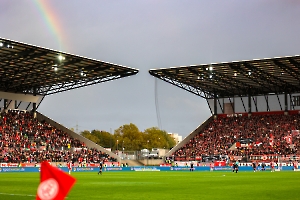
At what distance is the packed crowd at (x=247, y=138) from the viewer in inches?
3132

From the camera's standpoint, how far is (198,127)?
9544 centimetres

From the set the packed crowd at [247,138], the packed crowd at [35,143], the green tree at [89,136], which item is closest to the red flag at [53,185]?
the packed crowd at [35,143]

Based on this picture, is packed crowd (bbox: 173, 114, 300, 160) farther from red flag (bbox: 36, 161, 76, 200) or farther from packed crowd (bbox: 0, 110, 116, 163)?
red flag (bbox: 36, 161, 76, 200)

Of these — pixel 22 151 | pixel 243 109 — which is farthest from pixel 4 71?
pixel 243 109

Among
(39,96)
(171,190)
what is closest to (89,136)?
(39,96)

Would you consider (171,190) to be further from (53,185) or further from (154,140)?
(154,140)

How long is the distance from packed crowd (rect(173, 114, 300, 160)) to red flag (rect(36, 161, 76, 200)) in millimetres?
74147

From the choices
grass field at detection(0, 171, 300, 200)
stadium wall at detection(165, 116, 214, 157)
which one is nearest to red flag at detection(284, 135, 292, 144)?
stadium wall at detection(165, 116, 214, 157)

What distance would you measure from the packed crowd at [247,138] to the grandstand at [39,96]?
1545cm

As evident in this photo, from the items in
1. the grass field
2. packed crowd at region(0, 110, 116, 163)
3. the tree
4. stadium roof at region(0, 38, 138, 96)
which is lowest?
the grass field

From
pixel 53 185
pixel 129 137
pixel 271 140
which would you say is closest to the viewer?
pixel 53 185

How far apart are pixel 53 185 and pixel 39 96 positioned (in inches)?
3230

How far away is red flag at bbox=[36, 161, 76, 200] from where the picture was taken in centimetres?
593

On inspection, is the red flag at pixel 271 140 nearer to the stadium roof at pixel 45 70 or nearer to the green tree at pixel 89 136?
the stadium roof at pixel 45 70
